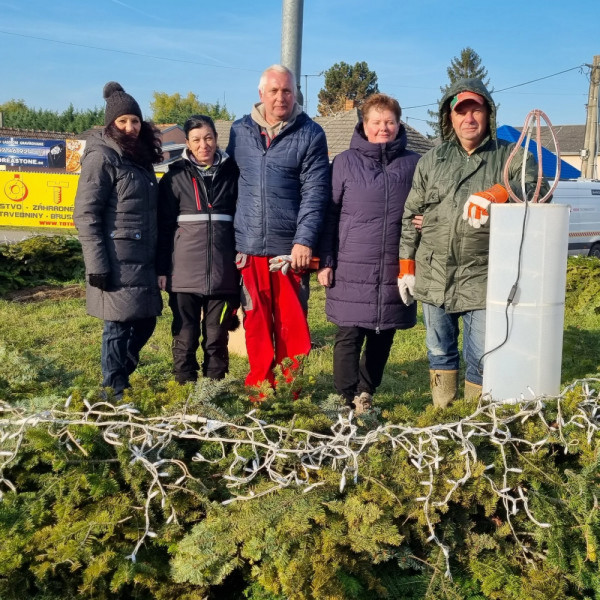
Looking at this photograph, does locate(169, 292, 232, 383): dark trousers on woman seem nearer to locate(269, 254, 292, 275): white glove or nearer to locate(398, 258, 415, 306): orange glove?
locate(269, 254, 292, 275): white glove

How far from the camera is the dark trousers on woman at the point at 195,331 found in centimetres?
443

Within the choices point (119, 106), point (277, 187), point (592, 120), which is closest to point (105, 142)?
point (119, 106)

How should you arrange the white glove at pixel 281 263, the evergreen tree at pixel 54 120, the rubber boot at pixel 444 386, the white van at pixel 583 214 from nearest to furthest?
1. the rubber boot at pixel 444 386
2. the white glove at pixel 281 263
3. the white van at pixel 583 214
4. the evergreen tree at pixel 54 120

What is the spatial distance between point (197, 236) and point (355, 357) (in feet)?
4.24

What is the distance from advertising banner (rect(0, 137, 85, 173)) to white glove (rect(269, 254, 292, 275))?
1175 inches

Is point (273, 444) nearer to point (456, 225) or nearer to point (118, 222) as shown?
point (456, 225)

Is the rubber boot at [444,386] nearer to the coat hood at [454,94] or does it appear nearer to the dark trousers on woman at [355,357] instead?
the dark trousers on woman at [355,357]

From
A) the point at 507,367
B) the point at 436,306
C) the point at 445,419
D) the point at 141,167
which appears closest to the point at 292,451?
the point at 445,419

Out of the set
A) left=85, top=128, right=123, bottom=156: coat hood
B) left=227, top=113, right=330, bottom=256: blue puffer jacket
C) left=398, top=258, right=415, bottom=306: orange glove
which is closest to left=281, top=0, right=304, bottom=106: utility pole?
left=227, top=113, right=330, bottom=256: blue puffer jacket

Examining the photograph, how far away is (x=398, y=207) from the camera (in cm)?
407

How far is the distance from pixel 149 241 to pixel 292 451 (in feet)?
8.44

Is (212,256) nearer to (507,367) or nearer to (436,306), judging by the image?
(436,306)

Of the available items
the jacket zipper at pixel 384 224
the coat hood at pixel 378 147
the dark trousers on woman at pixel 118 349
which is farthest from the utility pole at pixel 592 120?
the dark trousers on woman at pixel 118 349

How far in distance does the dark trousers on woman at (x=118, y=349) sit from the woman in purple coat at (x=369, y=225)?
51.6 inches
